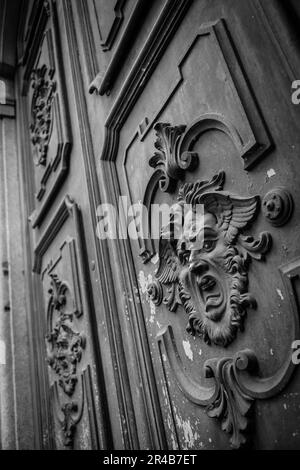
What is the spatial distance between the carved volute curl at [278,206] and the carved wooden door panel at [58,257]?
0.80 m

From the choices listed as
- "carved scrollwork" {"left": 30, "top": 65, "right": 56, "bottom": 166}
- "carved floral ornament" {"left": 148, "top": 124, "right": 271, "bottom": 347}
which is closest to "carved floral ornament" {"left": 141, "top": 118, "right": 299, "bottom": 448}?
"carved floral ornament" {"left": 148, "top": 124, "right": 271, "bottom": 347}

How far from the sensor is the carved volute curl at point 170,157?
887mm

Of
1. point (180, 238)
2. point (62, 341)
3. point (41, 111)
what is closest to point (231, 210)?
point (180, 238)

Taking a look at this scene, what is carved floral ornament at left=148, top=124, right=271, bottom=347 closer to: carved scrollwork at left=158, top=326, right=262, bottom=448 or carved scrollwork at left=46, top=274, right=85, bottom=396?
carved scrollwork at left=158, top=326, right=262, bottom=448

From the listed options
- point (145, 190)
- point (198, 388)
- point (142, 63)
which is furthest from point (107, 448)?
point (142, 63)

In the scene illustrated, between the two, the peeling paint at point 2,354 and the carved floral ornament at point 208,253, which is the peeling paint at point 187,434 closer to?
the carved floral ornament at point 208,253

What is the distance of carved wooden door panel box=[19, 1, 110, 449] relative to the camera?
4.50ft

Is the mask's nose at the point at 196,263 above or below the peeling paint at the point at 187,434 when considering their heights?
above

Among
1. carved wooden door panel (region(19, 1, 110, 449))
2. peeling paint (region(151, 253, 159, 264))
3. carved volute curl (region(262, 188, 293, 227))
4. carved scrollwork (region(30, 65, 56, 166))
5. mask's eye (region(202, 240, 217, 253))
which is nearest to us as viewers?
carved volute curl (region(262, 188, 293, 227))

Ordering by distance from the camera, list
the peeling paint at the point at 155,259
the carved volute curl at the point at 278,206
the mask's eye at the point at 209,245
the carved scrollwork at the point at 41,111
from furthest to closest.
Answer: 1. the carved scrollwork at the point at 41,111
2. the peeling paint at the point at 155,259
3. the mask's eye at the point at 209,245
4. the carved volute curl at the point at 278,206

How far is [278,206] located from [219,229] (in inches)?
6.0

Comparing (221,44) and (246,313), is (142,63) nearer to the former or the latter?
(221,44)

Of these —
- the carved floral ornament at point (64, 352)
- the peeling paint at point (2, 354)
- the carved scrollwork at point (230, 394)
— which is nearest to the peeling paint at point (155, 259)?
the carved scrollwork at point (230, 394)

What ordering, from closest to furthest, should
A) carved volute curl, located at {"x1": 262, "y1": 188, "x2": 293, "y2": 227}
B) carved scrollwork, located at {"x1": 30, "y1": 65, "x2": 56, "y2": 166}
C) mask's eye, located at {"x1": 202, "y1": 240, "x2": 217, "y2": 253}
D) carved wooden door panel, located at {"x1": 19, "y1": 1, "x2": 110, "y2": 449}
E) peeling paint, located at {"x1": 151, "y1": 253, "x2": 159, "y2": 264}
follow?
carved volute curl, located at {"x1": 262, "y1": 188, "x2": 293, "y2": 227}, mask's eye, located at {"x1": 202, "y1": 240, "x2": 217, "y2": 253}, peeling paint, located at {"x1": 151, "y1": 253, "x2": 159, "y2": 264}, carved wooden door panel, located at {"x1": 19, "y1": 1, "x2": 110, "y2": 449}, carved scrollwork, located at {"x1": 30, "y1": 65, "x2": 56, "y2": 166}
